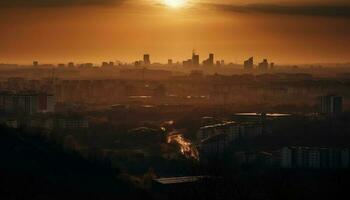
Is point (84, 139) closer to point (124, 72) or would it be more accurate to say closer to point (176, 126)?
point (176, 126)

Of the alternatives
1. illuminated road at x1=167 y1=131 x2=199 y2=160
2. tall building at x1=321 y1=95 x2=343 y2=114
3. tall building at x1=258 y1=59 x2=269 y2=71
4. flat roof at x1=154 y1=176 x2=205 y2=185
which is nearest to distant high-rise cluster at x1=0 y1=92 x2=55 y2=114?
illuminated road at x1=167 y1=131 x2=199 y2=160

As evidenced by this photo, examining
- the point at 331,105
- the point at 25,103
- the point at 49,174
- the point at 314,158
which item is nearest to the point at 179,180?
the point at 49,174

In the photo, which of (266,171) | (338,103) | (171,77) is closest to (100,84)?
(171,77)

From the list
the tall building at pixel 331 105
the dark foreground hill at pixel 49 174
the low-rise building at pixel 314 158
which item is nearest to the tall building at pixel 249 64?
the tall building at pixel 331 105

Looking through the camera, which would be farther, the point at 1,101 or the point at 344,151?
the point at 1,101

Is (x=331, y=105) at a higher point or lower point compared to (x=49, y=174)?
higher

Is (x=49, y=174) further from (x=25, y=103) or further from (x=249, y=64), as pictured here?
(x=249, y=64)

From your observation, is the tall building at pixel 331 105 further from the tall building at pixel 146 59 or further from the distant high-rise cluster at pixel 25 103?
the tall building at pixel 146 59
